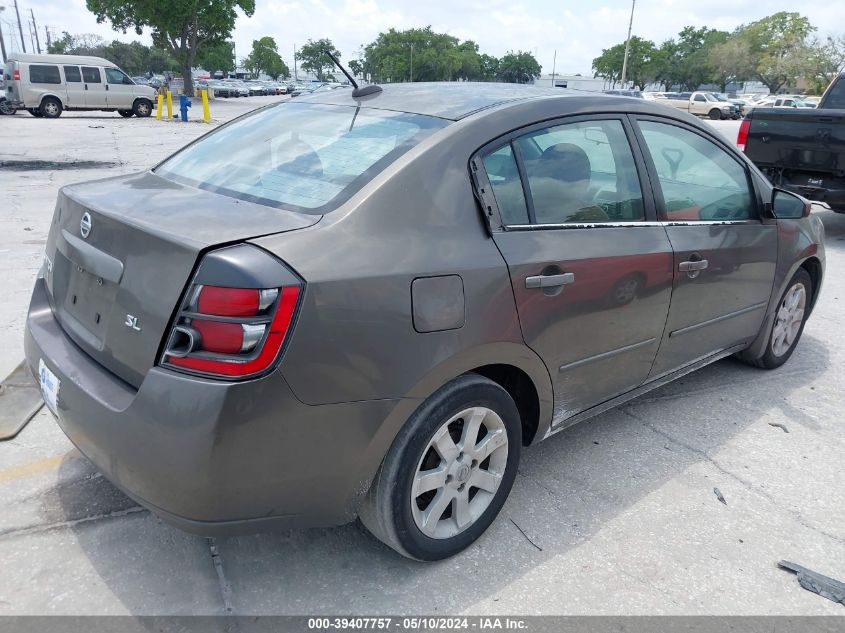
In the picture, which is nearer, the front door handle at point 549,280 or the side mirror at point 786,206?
the front door handle at point 549,280

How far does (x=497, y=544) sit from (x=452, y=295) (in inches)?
41.1

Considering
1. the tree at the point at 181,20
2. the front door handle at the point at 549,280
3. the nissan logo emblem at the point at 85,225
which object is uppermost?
the tree at the point at 181,20

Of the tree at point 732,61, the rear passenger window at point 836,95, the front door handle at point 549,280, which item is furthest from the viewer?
the tree at point 732,61

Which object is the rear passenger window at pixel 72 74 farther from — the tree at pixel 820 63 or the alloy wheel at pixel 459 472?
the tree at pixel 820 63

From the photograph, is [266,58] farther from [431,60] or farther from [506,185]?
[506,185]

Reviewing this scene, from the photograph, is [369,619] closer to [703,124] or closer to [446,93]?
[446,93]

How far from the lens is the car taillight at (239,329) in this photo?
191 cm

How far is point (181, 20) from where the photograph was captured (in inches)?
1766

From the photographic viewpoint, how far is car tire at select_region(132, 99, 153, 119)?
26.1 m

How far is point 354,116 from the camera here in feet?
9.38

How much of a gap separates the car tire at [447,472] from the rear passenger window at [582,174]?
779 millimetres

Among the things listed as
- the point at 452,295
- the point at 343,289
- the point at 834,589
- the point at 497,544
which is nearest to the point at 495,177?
the point at 452,295

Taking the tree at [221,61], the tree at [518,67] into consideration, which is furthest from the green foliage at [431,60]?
the tree at [221,61]

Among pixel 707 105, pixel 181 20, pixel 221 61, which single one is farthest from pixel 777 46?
pixel 221 61
